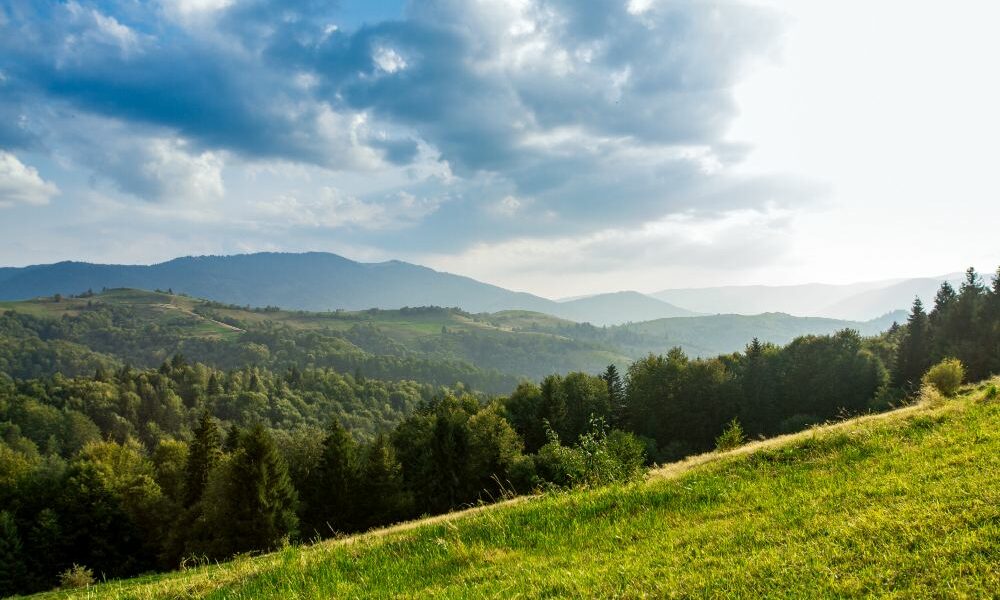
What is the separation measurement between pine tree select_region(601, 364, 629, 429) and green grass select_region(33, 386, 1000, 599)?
67.1 meters

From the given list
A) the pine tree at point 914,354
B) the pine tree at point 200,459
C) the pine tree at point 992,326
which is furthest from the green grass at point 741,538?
the pine tree at point 914,354

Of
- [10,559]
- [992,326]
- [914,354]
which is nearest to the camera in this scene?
[10,559]

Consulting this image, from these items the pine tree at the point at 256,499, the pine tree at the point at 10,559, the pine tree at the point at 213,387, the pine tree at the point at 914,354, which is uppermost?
the pine tree at the point at 914,354

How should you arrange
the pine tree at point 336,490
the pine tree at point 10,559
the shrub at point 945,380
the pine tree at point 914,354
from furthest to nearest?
the pine tree at point 914,354 → the pine tree at point 336,490 → the pine tree at point 10,559 → the shrub at point 945,380

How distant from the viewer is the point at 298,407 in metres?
190

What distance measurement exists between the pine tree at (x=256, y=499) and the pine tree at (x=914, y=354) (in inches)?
2984

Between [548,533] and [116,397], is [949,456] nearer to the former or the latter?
[548,533]

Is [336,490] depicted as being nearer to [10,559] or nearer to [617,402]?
[10,559]

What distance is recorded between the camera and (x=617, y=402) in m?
80.8

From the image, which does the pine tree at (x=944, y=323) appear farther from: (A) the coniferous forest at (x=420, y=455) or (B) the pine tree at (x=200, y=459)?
(B) the pine tree at (x=200, y=459)

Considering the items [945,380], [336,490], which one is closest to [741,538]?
[945,380]

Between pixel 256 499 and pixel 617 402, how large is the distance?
54.7 meters

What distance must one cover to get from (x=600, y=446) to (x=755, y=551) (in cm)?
1145

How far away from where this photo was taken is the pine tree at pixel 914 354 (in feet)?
221
